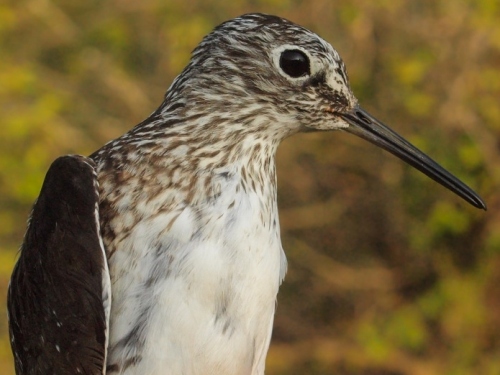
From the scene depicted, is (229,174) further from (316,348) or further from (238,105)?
(316,348)

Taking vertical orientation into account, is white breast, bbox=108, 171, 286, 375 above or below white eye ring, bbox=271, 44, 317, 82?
below

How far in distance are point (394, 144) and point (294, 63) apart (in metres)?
0.59

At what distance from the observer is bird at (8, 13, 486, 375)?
11.3 feet

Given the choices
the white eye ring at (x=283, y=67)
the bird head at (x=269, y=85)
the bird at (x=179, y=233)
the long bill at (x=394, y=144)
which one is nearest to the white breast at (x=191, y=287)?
the bird at (x=179, y=233)

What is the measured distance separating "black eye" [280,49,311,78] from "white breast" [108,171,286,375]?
571 millimetres

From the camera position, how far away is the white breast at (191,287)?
11.3ft

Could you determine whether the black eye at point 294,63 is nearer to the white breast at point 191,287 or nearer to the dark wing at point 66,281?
the white breast at point 191,287

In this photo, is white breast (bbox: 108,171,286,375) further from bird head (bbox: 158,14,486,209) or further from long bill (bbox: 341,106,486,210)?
long bill (bbox: 341,106,486,210)

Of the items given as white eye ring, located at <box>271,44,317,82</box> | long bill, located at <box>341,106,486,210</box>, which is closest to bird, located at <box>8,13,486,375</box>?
white eye ring, located at <box>271,44,317,82</box>

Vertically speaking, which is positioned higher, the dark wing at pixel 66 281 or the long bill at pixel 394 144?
the long bill at pixel 394 144

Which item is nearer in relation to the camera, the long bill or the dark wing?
the dark wing

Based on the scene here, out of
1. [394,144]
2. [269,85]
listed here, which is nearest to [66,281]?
[269,85]

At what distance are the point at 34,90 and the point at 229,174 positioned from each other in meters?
5.36

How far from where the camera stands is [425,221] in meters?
9.21
